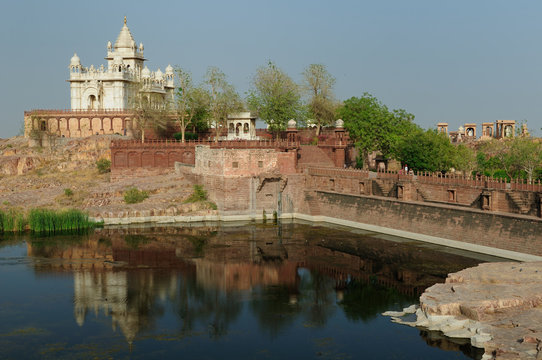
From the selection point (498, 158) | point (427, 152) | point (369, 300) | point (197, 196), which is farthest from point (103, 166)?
point (369, 300)

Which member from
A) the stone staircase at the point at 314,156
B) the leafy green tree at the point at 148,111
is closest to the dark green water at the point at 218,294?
the stone staircase at the point at 314,156

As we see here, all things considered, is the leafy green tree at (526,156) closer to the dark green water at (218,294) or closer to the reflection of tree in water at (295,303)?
the dark green water at (218,294)

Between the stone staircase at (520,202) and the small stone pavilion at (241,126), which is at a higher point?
the small stone pavilion at (241,126)

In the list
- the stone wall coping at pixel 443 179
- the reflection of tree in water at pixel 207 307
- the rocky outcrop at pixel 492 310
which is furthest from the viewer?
the stone wall coping at pixel 443 179

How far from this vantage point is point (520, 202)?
36719 mm

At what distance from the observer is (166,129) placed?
2963 inches

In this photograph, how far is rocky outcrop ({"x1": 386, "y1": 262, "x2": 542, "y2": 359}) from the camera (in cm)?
2286

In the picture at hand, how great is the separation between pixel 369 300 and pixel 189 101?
4504cm

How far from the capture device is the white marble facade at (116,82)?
79.8 m

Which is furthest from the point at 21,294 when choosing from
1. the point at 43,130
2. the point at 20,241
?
the point at 43,130

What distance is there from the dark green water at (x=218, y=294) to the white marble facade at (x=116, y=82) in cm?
3525

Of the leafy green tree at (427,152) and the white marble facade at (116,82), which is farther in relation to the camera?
the white marble facade at (116,82)

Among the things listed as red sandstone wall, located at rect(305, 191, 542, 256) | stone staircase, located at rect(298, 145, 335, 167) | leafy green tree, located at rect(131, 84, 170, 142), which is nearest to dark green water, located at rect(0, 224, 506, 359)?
red sandstone wall, located at rect(305, 191, 542, 256)

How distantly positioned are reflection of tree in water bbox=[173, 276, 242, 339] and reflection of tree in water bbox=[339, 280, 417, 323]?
545cm
